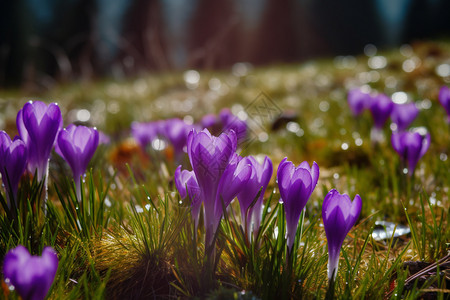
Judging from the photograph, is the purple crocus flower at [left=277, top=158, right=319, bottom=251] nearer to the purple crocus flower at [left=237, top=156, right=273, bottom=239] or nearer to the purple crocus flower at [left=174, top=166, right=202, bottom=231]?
the purple crocus flower at [left=237, top=156, right=273, bottom=239]

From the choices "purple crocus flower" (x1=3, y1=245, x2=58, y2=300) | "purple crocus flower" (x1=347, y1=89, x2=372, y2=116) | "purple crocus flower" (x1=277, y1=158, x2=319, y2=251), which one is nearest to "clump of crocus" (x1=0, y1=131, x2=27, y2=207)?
"purple crocus flower" (x1=3, y1=245, x2=58, y2=300)

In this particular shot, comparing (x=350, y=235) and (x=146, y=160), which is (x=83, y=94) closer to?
(x=146, y=160)

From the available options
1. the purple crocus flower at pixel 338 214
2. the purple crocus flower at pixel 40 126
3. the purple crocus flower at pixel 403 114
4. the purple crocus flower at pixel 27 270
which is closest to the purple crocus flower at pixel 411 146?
the purple crocus flower at pixel 403 114

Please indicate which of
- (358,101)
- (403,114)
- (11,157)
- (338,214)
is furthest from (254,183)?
(358,101)

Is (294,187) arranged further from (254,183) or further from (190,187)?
(190,187)

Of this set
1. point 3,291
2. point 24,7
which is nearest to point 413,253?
point 3,291

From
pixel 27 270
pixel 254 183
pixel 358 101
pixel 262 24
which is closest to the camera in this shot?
pixel 27 270
